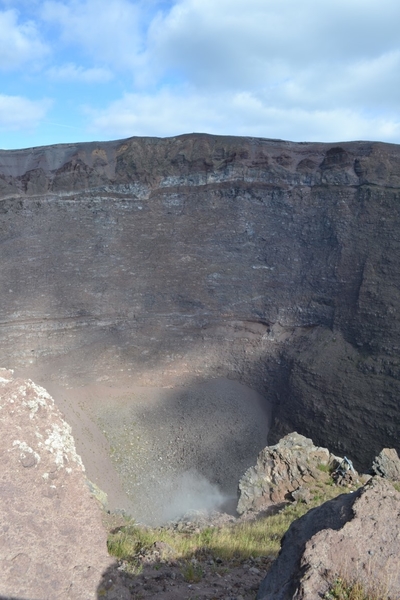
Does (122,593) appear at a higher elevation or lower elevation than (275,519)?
higher

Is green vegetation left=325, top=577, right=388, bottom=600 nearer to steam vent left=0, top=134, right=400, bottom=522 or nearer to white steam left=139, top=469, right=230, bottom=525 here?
white steam left=139, top=469, right=230, bottom=525

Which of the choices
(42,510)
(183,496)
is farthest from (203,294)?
(42,510)

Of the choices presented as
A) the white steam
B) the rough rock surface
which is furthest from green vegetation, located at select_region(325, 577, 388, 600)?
the white steam

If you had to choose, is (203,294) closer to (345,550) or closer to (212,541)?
(212,541)

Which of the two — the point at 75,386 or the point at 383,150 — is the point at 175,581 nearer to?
the point at 75,386

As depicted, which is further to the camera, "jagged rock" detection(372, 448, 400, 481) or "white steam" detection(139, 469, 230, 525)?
"white steam" detection(139, 469, 230, 525)

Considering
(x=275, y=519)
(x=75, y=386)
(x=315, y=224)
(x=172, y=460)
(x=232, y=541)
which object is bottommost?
(x=172, y=460)

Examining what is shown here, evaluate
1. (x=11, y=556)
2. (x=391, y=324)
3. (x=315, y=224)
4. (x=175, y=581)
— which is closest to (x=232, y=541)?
(x=175, y=581)

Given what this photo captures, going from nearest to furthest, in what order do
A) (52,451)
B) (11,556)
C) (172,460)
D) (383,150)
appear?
(11,556) → (52,451) → (172,460) → (383,150)
